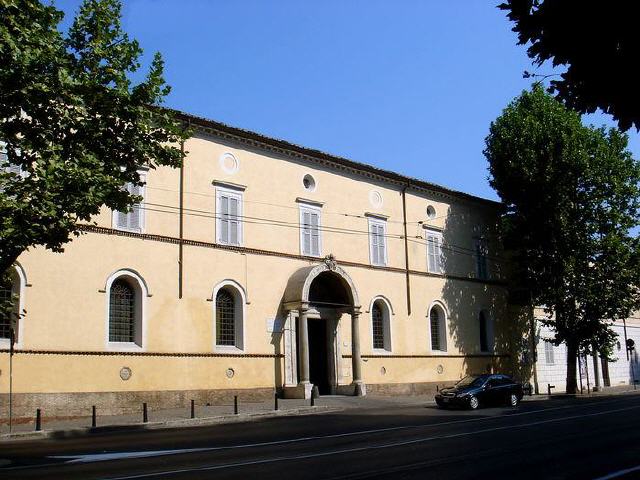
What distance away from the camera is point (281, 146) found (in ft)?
96.2

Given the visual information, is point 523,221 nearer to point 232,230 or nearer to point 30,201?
point 232,230

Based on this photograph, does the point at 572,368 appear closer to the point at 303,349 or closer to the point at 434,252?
the point at 434,252

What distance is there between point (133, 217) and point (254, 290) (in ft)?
19.3

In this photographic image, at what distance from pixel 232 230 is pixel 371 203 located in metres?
8.67

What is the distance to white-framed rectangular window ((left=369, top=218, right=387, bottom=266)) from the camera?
32812 millimetres

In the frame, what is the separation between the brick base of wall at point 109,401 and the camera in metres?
20.4

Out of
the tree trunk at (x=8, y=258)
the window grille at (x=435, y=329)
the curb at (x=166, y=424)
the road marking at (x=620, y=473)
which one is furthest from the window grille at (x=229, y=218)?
the road marking at (x=620, y=473)

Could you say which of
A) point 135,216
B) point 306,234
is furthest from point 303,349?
point 135,216

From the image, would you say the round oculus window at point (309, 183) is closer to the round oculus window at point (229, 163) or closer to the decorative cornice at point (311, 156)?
the decorative cornice at point (311, 156)

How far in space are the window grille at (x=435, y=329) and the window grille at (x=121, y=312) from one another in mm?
16801

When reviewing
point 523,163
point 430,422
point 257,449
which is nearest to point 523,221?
point 523,163

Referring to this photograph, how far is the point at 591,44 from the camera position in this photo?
6.83m

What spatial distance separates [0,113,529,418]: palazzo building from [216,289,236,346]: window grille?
6cm

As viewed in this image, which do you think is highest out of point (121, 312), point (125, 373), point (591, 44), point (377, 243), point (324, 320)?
point (377, 243)
